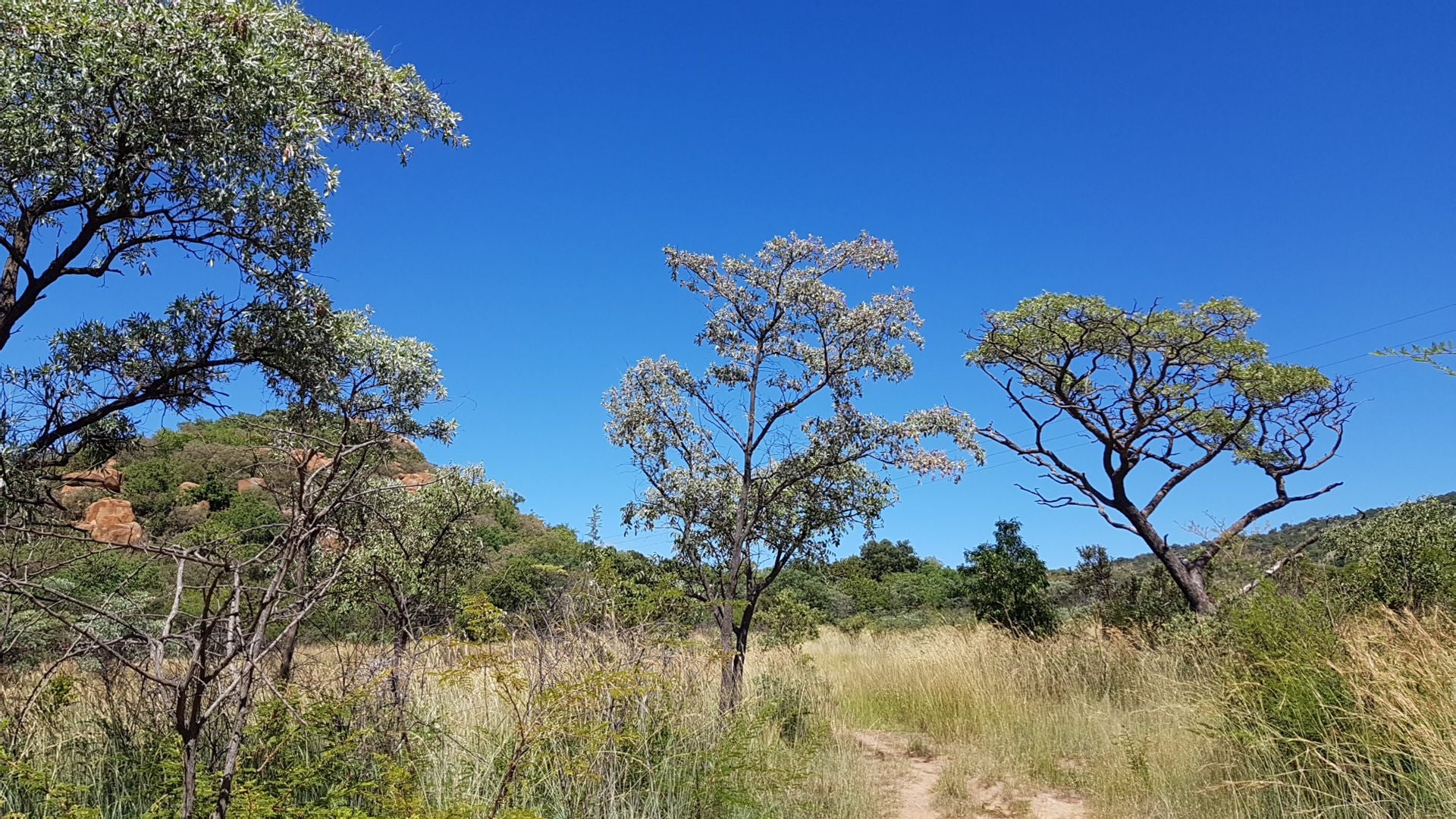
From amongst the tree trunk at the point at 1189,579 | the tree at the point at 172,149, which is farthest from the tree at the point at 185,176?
the tree trunk at the point at 1189,579

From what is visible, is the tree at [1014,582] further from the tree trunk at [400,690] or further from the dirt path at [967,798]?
the tree trunk at [400,690]

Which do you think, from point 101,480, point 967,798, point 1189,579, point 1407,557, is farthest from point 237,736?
point 1407,557

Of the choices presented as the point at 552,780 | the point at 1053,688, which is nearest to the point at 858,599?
the point at 1053,688

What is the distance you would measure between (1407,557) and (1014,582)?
631 cm

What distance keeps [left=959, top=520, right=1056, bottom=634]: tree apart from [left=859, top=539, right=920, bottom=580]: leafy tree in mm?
26628

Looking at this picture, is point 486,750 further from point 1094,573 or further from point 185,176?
point 1094,573

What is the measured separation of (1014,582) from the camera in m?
16.5

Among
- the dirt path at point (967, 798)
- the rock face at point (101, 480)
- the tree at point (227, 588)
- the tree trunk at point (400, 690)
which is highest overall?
the rock face at point (101, 480)

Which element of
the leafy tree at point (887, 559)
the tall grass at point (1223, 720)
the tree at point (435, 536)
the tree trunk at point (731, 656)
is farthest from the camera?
the leafy tree at point (887, 559)

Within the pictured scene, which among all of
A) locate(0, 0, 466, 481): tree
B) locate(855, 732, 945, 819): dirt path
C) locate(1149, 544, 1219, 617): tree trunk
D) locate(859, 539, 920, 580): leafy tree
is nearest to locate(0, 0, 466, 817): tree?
locate(0, 0, 466, 481): tree

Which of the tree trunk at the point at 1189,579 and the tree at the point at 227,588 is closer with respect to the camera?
the tree at the point at 227,588

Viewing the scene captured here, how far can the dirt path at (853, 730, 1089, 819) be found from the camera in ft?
23.7

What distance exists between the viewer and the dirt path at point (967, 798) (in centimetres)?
723

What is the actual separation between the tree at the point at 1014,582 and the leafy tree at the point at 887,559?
2663cm
